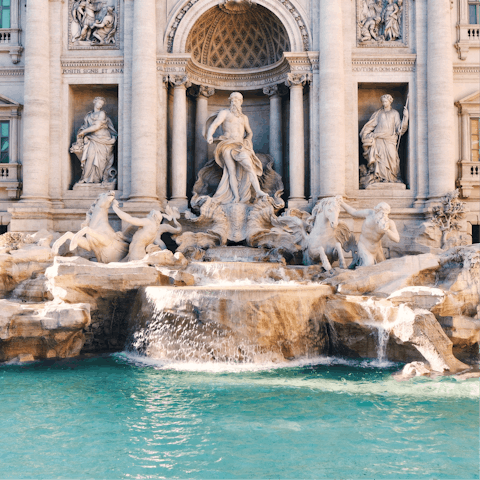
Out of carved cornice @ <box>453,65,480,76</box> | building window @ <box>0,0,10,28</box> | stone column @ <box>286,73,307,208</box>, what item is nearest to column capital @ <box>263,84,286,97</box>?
stone column @ <box>286,73,307,208</box>

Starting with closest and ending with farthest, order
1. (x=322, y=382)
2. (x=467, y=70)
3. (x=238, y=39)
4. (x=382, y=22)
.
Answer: (x=322, y=382) < (x=382, y=22) < (x=467, y=70) < (x=238, y=39)

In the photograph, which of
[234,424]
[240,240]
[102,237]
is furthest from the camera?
[240,240]

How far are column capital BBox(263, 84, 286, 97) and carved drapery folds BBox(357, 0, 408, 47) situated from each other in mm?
2685

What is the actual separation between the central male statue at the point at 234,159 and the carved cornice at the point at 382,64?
379 cm

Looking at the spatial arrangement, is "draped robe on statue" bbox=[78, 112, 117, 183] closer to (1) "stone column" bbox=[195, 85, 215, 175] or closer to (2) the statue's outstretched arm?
(1) "stone column" bbox=[195, 85, 215, 175]

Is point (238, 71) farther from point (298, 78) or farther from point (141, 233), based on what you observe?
point (141, 233)

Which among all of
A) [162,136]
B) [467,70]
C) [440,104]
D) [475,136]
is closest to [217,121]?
[162,136]

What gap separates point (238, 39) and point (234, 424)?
13760mm

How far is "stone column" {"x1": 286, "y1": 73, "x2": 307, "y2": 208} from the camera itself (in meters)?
15.3

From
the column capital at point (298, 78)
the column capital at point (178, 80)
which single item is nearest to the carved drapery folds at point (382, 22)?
the column capital at point (298, 78)

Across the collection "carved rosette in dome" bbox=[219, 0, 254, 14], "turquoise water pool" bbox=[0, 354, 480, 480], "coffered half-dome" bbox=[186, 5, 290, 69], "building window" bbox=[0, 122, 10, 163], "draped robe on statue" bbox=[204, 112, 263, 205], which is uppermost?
"carved rosette in dome" bbox=[219, 0, 254, 14]

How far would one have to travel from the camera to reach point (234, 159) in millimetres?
15008

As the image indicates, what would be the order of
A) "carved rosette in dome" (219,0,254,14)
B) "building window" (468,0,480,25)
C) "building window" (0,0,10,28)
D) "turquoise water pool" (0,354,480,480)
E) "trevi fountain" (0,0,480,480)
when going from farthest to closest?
"building window" (0,0,10,28) → "building window" (468,0,480,25) → "carved rosette in dome" (219,0,254,14) → "trevi fountain" (0,0,480,480) → "turquoise water pool" (0,354,480,480)

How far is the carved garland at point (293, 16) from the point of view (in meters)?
15.5
